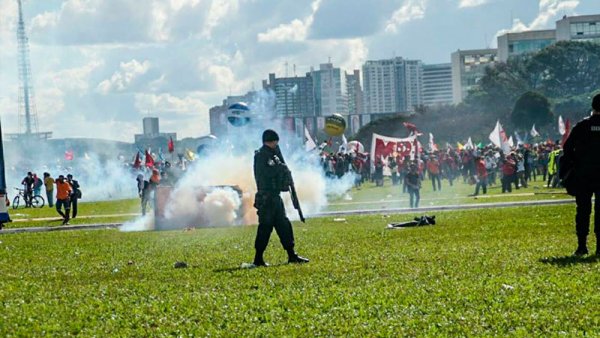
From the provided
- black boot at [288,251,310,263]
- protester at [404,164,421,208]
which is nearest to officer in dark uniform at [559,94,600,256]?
black boot at [288,251,310,263]

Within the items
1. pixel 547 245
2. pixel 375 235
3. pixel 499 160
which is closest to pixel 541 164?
pixel 499 160

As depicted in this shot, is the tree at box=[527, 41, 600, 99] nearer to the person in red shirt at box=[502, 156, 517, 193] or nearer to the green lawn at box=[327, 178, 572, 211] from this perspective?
the green lawn at box=[327, 178, 572, 211]

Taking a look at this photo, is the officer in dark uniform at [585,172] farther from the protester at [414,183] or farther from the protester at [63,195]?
the protester at [63,195]

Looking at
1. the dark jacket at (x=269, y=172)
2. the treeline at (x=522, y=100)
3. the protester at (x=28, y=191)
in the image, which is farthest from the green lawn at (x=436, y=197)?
the treeline at (x=522, y=100)

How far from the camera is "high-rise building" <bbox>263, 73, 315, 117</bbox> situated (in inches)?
3681

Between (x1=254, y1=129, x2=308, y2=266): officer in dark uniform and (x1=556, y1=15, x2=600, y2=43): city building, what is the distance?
189666mm

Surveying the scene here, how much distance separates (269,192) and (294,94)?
4046 inches

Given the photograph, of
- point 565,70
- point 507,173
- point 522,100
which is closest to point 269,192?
point 507,173

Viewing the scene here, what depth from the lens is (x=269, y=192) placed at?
602 inches

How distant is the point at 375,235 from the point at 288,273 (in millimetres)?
7381

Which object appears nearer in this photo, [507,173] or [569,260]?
[569,260]

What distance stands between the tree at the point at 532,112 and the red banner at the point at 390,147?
214 feet

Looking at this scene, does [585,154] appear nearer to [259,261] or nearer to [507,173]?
[259,261]

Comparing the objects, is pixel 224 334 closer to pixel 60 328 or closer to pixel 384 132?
pixel 60 328
